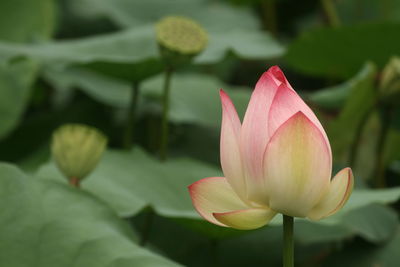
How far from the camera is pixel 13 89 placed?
4.74 ft

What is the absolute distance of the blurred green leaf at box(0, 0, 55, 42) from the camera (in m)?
1.74

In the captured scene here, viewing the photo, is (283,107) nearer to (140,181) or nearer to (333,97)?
(140,181)

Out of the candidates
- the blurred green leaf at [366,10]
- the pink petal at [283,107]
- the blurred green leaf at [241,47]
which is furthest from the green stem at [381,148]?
the pink petal at [283,107]

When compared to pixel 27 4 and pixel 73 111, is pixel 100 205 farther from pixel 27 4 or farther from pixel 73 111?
pixel 27 4

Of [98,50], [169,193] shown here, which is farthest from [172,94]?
[169,193]

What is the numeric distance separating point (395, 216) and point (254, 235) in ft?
0.68

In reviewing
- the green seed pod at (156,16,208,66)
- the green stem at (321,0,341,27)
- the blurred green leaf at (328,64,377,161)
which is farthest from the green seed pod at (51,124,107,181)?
the green stem at (321,0,341,27)

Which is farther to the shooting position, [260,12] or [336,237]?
[260,12]

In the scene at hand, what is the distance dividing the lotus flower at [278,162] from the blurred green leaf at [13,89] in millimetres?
953

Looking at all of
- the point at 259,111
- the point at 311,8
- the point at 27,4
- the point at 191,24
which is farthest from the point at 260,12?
the point at 259,111

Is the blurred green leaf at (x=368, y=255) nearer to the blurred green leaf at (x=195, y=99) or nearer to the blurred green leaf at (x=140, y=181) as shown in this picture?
the blurred green leaf at (x=140, y=181)

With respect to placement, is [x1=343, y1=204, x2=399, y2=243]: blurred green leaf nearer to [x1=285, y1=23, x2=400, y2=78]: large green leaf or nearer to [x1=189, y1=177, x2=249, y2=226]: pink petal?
[x1=285, y1=23, x2=400, y2=78]: large green leaf

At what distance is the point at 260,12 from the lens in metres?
2.25

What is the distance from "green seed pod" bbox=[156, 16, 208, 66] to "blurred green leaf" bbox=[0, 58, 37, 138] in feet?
1.25
